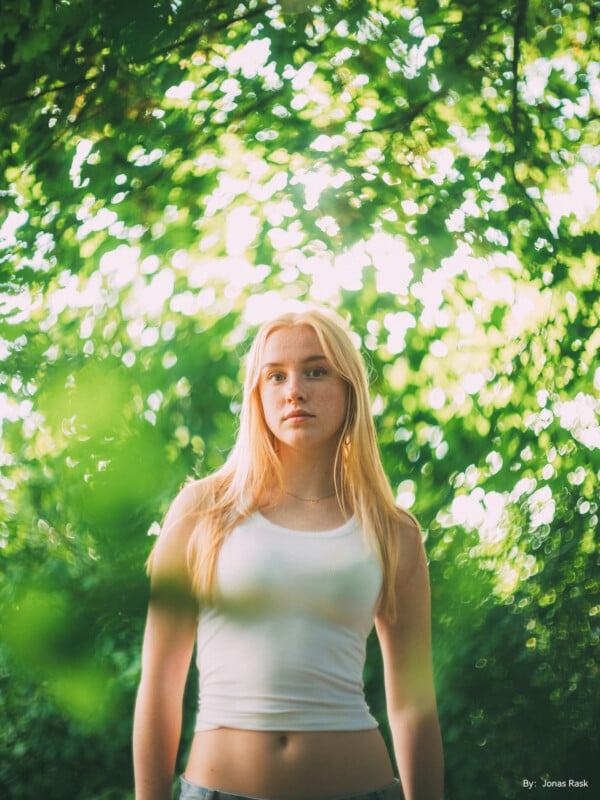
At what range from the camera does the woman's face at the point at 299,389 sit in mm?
1589

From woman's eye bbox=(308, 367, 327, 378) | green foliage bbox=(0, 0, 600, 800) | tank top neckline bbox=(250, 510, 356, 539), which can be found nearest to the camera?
tank top neckline bbox=(250, 510, 356, 539)

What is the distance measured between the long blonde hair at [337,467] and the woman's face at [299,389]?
0.07 ft

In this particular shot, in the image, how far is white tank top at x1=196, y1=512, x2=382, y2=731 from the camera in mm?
1416

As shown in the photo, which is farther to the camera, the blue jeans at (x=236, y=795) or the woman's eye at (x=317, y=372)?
the woman's eye at (x=317, y=372)

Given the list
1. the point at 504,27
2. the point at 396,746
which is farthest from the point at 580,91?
the point at 396,746

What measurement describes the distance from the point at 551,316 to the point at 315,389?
3.42 ft

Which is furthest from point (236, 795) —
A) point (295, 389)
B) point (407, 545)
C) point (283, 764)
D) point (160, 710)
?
point (295, 389)

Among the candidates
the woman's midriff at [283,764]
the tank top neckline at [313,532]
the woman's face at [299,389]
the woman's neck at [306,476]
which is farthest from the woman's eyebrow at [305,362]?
the woman's midriff at [283,764]

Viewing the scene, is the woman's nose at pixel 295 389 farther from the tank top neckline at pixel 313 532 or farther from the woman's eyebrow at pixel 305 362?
the tank top neckline at pixel 313 532

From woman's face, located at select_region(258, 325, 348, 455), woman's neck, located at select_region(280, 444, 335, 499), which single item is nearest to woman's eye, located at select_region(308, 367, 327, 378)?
woman's face, located at select_region(258, 325, 348, 455)

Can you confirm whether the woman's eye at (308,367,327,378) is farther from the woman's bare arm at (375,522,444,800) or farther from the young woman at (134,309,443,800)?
the woman's bare arm at (375,522,444,800)

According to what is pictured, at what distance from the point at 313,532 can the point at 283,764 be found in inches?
16.0

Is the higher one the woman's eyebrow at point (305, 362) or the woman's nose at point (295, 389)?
the woman's eyebrow at point (305, 362)

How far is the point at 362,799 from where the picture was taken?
4.60 feet
